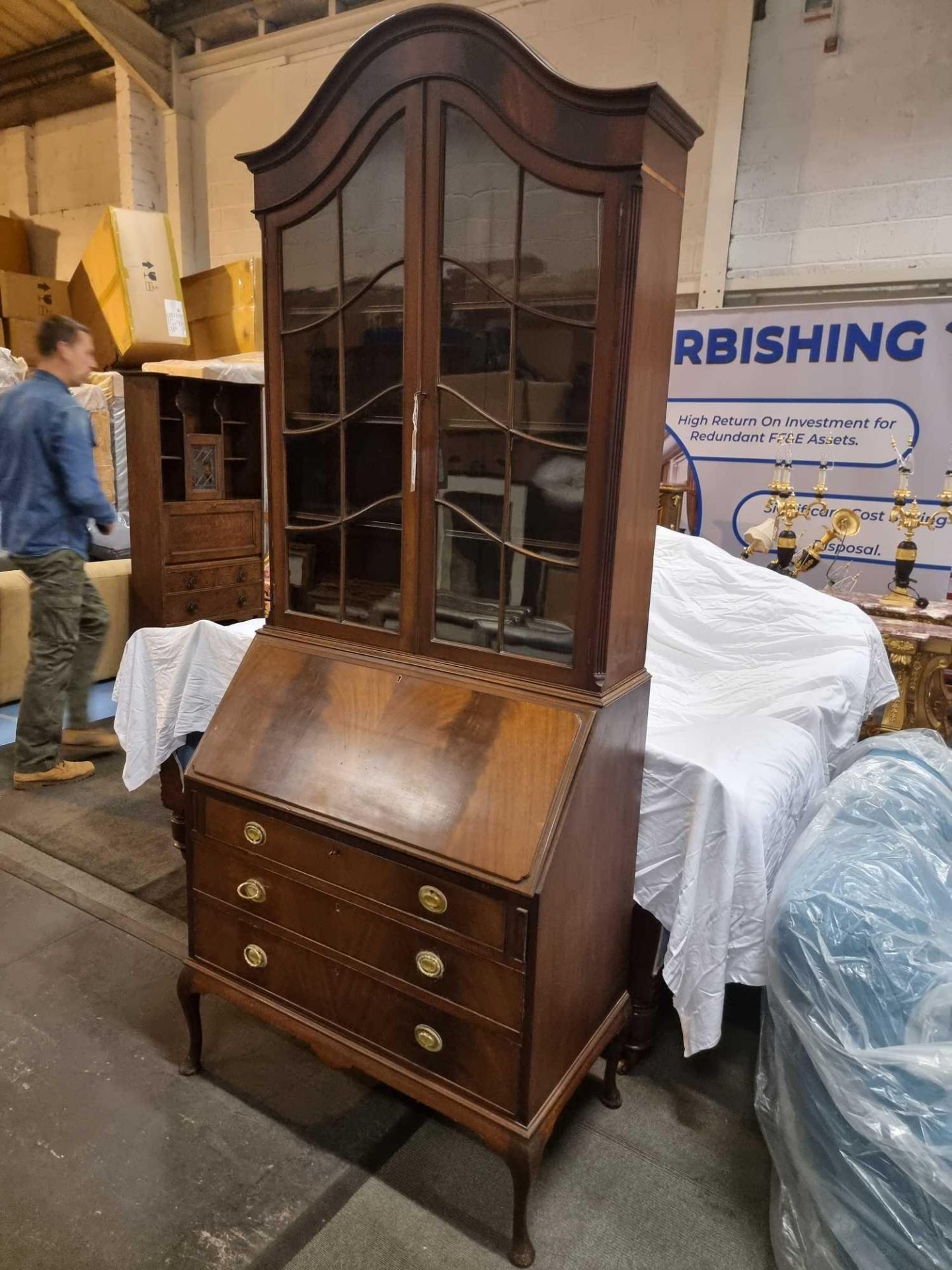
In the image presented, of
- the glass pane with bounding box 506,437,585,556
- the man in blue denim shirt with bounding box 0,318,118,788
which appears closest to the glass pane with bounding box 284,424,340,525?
the glass pane with bounding box 506,437,585,556

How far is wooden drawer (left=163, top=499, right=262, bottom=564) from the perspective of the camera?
3.66 meters

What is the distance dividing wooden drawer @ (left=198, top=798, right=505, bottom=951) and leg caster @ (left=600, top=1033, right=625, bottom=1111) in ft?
1.75

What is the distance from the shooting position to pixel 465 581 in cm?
139

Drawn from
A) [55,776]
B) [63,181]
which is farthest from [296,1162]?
[63,181]

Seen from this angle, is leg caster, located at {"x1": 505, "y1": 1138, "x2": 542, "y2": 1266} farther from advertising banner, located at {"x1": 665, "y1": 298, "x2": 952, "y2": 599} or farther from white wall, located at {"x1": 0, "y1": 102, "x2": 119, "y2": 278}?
white wall, located at {"x1": 0, "y1": 102, "x2": 119, "y2": 278}

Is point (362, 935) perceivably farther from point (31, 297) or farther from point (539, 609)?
point (31, 297)

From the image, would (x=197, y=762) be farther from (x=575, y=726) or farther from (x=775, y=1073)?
(x=775, y=1073)

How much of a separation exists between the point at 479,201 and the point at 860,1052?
1.34 meters

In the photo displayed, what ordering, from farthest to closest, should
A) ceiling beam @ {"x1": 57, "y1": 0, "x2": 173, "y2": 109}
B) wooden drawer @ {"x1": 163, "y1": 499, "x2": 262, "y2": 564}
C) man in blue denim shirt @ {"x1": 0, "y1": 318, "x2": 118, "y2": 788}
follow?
ceiling beam @ {"x1": 57, "y1": 0, "x2": 173, "y2": 109} → wooden drawer @ {"x1": 163, "y1": 499, "x2": 262, "y2": 564} → man in blue denim shirt @ {"x1": 0, "y1": 318, "x2": 118, "y2": 788}

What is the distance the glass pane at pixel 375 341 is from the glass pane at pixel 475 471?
0.14 meters

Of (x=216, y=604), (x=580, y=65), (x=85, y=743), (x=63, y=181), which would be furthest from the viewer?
(x=63, y=181)

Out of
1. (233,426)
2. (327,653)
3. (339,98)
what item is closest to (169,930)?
(327,653)

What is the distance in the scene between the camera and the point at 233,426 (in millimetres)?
4109

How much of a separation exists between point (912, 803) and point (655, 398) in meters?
0.94
